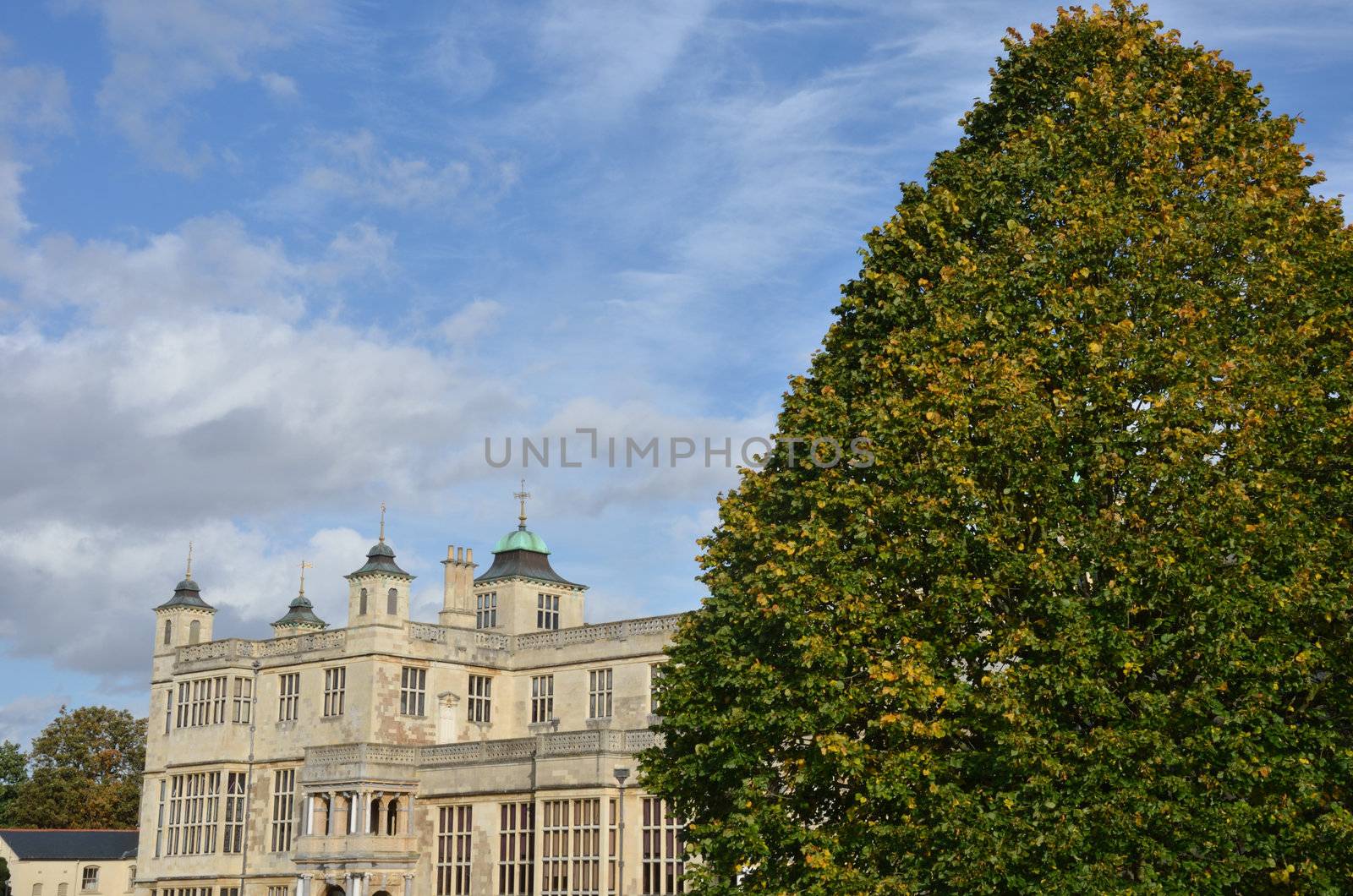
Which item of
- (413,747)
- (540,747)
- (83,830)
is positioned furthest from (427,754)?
(83,830)

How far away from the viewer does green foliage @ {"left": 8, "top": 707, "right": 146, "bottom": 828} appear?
9944 centimetres

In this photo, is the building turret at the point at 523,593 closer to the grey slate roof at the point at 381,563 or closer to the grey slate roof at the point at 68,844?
the grey slate roof at the point at 381,563

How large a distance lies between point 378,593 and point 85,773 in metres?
60.2

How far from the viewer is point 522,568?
62188mm

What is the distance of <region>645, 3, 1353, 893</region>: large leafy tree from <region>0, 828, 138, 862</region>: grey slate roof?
7247cm

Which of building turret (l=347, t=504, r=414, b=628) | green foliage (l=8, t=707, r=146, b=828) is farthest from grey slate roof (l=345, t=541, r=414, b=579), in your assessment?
green foliage (l=8, t=707, r=146, b=828)

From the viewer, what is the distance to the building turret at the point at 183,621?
2557 inches

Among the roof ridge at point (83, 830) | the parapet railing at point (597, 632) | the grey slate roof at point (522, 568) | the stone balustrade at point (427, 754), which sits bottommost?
the roof ridge at point (83, 830)

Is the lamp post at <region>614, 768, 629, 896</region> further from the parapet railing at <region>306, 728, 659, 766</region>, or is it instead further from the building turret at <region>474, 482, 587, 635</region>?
the building turret at <region>474, 482, 587, 635</region>

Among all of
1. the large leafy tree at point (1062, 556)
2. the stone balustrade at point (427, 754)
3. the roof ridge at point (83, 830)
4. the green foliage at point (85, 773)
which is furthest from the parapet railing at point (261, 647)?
the green foliage at point (85, 773)

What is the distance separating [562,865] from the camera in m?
47.2

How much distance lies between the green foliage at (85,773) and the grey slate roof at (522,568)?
50037 millimetres

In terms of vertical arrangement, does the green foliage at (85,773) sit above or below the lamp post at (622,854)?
above

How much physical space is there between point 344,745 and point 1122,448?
3904cm
